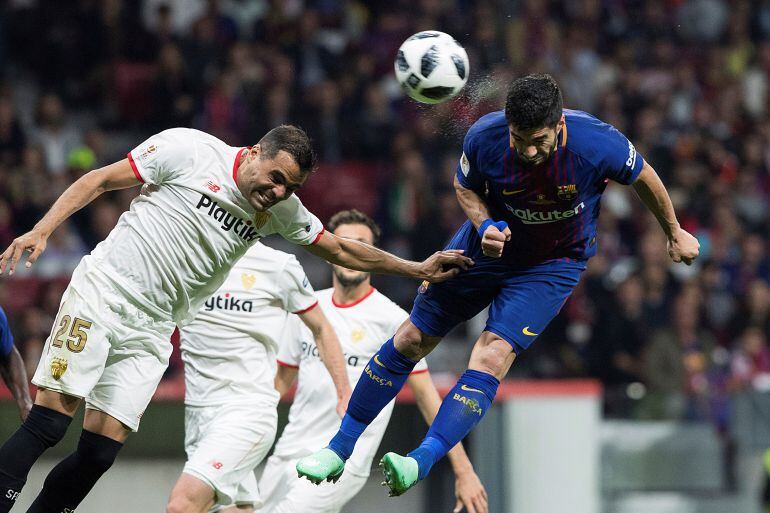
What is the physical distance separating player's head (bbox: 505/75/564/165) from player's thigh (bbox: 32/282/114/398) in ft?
6.71

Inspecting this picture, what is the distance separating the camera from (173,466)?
8672mm

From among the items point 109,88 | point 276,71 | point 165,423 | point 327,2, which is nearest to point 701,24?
point 327,2

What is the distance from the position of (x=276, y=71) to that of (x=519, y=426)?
17.7 ft

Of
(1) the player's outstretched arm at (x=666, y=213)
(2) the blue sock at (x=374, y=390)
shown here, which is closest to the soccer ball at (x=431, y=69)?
(1) the player's outstretched arm at (x=666, y=213)

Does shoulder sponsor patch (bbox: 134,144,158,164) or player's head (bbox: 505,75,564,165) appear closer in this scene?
player's head (bbox: 505,75,564,165)

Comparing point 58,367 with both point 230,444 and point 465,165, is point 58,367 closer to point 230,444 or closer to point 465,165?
point 230,444

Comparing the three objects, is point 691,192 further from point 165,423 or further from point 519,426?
point 165,423

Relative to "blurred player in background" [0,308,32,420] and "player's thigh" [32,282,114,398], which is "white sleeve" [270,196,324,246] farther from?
"blurred player in background" [0,308,32,420]

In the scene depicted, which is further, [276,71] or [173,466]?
[276,71]

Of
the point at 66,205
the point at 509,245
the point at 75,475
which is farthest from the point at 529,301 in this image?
the point at 75,475

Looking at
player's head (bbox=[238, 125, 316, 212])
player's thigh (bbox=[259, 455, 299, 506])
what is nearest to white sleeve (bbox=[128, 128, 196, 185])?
player's head (bbox=[238, 125, 316, 212])

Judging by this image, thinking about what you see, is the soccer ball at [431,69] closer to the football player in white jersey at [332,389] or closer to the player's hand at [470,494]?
the football player in white jersey at [332,389]

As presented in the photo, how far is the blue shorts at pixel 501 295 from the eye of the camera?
5.80 meters

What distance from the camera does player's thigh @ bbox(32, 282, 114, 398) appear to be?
5.53m
